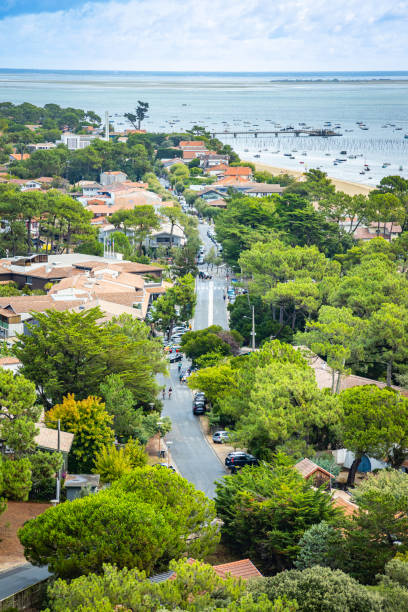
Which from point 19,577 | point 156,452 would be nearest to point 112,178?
point 156,452

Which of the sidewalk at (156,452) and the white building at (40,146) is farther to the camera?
the white building at (40,146)

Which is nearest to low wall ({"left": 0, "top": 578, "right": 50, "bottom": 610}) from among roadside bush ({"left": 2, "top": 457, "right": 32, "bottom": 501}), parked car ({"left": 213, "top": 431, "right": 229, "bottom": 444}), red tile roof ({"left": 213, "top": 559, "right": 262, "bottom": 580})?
roadside bush ({"left": 2, "top": 457, "right": 32, "bottom": 501})

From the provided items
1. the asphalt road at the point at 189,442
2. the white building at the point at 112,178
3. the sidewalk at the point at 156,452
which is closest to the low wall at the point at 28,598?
the asphalt road at the point at 189,442

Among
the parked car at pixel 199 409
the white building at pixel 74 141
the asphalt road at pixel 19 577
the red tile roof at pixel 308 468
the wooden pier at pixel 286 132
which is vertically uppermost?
the white building at pixel 74 141

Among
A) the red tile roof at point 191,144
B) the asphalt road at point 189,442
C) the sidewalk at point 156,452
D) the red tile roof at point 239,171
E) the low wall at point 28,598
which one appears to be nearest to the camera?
the low wall at point 28,598

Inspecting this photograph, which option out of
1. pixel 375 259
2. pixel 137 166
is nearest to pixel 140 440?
pixel 375 259

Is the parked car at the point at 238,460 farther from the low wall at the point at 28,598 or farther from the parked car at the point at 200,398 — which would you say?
the low wall at the point at 28,598

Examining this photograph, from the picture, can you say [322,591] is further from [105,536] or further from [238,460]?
[238,460]

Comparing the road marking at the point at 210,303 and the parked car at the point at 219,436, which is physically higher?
the parked car at the point at 219,436

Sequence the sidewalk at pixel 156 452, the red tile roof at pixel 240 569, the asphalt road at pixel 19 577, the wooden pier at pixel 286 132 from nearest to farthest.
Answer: the asphalt road at pixel 19 577
the red tile roof at pixel 240 569
the sidewalk at pixel 156 452
the wooden pier at pixel 286 132

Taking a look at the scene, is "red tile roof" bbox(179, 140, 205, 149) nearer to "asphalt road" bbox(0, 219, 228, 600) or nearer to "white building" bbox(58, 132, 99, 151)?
"white building" bbox(58, 132, 99, 151)
